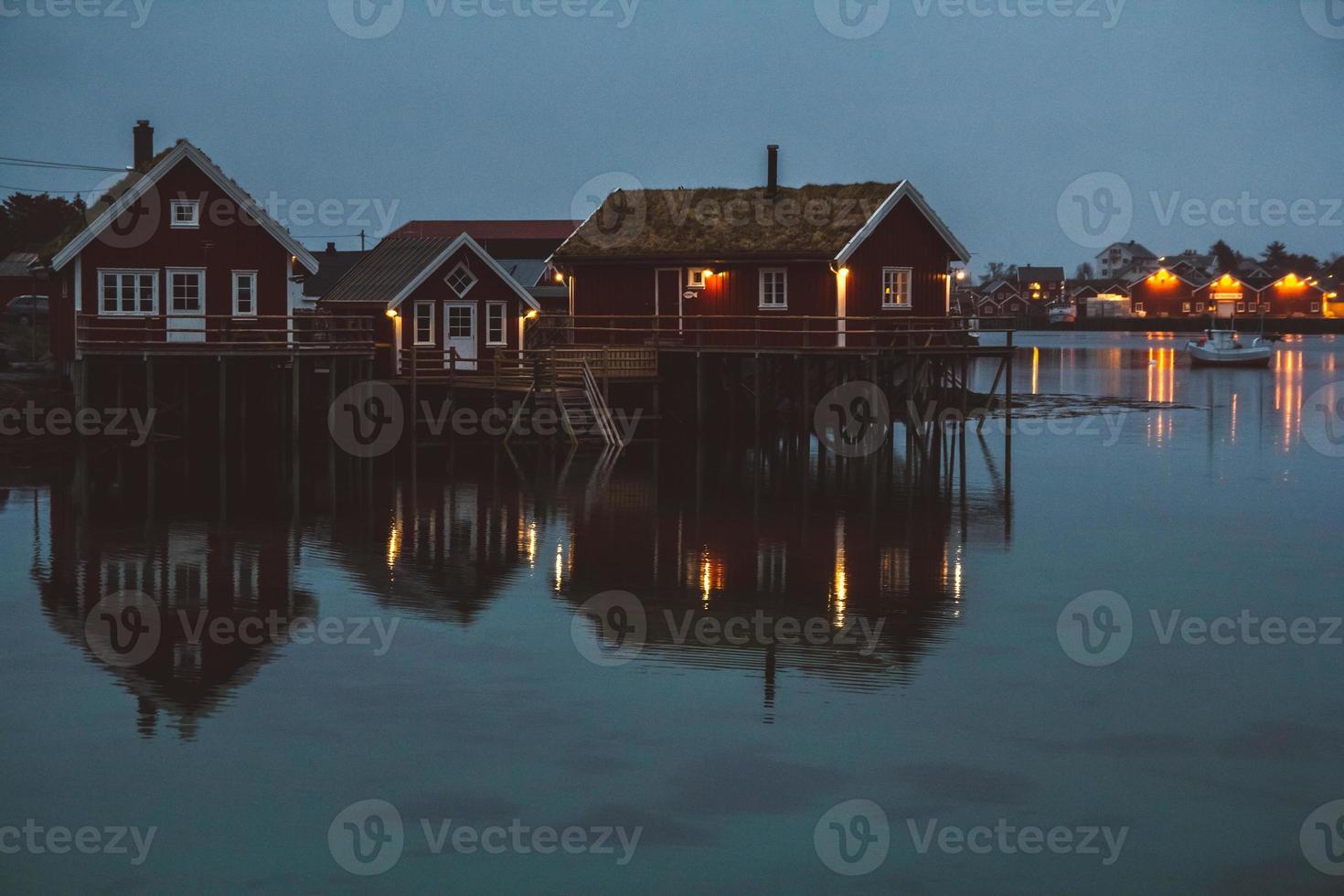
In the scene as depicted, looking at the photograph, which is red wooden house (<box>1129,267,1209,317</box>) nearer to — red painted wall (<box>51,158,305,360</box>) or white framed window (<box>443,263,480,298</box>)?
white framed window (<box>443,263,480,298</box>)

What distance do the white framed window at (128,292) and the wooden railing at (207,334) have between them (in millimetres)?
290

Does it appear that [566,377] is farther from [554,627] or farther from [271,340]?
[554,627]

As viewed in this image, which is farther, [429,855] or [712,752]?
[712,752]

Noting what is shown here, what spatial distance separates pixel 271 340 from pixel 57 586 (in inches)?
781

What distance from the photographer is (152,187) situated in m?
42.3

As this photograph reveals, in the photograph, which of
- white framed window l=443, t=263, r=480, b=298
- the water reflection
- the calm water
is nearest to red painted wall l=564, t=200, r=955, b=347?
white framed window l=443, t=263, r=480, b=298

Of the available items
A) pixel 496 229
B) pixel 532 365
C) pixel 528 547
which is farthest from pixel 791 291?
pixel 496 229

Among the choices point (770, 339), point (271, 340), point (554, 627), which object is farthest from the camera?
point (770, 339)

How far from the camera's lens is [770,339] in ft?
155

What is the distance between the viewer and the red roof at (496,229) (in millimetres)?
130875

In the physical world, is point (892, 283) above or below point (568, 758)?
above

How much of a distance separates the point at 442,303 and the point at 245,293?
19.8ft

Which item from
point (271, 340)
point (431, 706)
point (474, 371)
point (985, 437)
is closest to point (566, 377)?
point (474, 371)

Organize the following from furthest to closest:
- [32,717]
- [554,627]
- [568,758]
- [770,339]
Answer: [770,339] < [554,627] < [32,717] < [568,758]
